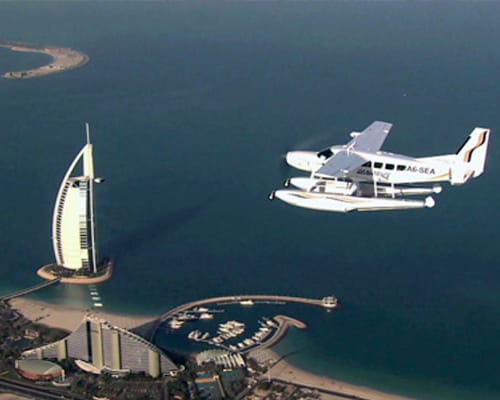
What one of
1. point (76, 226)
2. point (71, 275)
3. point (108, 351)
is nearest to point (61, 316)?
point (71, 275)

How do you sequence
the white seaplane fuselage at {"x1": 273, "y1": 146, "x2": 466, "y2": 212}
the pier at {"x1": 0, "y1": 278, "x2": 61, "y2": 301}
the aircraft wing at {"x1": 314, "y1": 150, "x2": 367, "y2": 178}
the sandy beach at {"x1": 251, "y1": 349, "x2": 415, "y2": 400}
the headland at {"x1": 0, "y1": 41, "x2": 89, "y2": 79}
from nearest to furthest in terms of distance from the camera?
the aircraft wing at {"x1": 314, "y1": 150, "x2": 367, "y2": 178} < the white seaplane fuselage at {"x1": 273, "y1": 146, "x2": 466, "y2": 212} < the sandy beach at {"x1": 251, "y1": 349, "x2": 415, "y2": 400} < the pier at {"x1": 0, "y1": 278, "x2": 61, "y2": 301} < the headland at {"x1": 0, "y1": 41, "x2": 89, "y2": 79}

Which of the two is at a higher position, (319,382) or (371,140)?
(371,140)

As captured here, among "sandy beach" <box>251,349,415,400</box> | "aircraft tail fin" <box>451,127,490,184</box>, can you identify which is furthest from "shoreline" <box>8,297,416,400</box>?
"aircraft tail fin" <box>451,127,490,184</box>

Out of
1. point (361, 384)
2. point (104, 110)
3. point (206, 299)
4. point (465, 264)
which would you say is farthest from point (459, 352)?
point (104, 110)

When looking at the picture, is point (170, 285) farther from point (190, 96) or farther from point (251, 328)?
point (190, 96)

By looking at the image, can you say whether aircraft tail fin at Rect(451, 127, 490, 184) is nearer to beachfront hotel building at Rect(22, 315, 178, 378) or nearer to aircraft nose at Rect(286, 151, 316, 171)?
aircraft nose at Rect(286, 151, 316, 171)

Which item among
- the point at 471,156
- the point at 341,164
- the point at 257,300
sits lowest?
the point at 257,300

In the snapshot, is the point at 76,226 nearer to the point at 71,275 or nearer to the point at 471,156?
the point at 71,275
